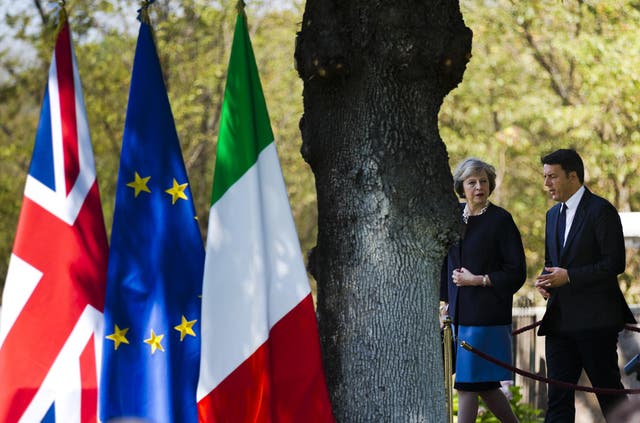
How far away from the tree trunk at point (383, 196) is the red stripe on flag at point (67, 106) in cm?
126

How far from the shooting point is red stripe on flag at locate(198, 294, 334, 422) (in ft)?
18.1

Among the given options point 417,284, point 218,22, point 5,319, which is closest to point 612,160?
point 218,22

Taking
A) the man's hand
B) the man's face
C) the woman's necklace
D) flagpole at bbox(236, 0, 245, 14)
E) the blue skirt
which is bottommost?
the blue skirt

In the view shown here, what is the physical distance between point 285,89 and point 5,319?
17.9 metres

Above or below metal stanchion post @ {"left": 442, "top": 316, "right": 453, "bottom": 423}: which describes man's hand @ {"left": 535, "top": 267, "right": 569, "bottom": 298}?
above

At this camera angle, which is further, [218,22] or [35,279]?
[218,22]

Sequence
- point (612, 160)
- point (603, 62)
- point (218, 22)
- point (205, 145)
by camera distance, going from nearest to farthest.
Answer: point (603, 62)
point (612, 160)
point (218, 22)
point (205, 145)

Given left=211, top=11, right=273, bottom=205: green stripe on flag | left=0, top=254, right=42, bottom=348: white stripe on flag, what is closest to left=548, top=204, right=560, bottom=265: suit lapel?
Answer: left=211, top=11, right=273, bottom=205: green stripe on flag

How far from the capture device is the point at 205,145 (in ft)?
73.3

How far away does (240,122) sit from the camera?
5.76 meters

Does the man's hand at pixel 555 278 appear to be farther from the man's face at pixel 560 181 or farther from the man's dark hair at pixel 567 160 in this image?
the man's dark hair at pixel 567 160

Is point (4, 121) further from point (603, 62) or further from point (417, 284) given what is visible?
point (417, 284)

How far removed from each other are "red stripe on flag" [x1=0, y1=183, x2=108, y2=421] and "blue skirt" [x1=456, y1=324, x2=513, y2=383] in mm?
2560

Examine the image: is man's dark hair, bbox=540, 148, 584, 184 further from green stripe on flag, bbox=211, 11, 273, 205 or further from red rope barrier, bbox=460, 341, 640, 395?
green stripe on flag, bbox=211, 11, 273, 205
